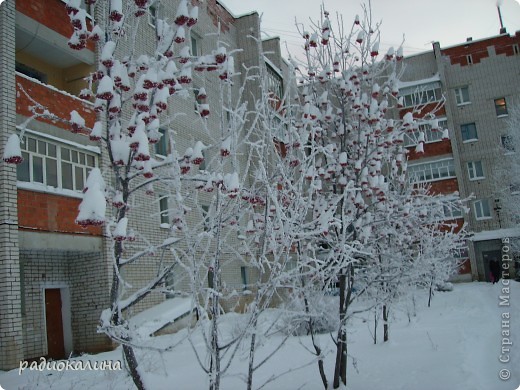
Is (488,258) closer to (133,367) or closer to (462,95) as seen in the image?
(462,95)

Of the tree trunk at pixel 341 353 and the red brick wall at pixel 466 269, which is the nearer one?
the tree trunk at pixel 341 353

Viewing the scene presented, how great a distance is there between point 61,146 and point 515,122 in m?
24.2

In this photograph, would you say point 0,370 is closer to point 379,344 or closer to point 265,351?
point 265,351

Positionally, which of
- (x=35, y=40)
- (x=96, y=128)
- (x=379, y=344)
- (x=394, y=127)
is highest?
(x=35, y=40)

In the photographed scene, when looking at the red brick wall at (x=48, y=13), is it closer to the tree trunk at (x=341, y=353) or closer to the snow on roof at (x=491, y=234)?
the tree trunk at (x=341, y=353)

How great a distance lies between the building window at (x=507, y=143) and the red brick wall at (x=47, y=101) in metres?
24.2

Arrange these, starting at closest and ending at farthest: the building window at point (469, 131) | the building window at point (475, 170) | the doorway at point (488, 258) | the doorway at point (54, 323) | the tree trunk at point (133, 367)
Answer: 1. the tree trunk at point (133, 367)
2. the doorway at point (54, 323)
3. the doorway at point (488, 258)
4. the building window at point (475, 170)
5. the building window at point (469, 131)

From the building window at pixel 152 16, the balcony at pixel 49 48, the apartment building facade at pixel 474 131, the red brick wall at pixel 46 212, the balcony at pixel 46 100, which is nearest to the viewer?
the building window at pixel 152 16

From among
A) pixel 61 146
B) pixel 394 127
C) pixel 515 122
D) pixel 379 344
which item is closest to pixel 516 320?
pixel 379 344

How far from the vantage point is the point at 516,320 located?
11148 millimetres

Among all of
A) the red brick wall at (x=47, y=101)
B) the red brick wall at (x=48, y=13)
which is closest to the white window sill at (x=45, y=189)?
the red brick wall at (x=47, y=101)

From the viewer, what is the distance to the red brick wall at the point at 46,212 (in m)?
10.3

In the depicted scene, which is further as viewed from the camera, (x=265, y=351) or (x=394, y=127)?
(x=265, y=351)

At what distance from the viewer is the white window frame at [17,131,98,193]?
35.2 ft
